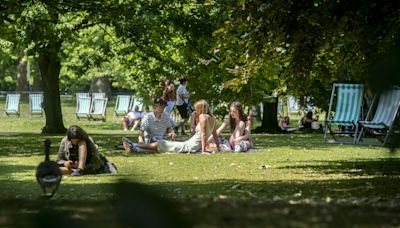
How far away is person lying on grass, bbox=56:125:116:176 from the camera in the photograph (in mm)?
13719

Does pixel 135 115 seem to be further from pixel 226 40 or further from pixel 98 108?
pixel 226 40

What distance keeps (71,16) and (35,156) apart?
936 cm

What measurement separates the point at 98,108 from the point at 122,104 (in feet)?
8.58

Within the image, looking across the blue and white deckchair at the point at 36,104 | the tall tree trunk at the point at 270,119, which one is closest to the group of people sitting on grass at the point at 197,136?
the tall tree trunk at the point at 270,119

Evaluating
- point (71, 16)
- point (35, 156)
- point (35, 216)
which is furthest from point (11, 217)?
point (71, 16)

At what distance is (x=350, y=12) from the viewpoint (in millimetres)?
9398

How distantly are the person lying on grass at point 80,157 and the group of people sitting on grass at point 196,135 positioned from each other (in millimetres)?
5301

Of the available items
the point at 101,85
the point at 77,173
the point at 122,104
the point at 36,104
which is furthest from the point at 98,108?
the point at 77,173

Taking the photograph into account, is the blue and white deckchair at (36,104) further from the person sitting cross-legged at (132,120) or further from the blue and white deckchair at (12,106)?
the person sitting cross-legged at (132,120)

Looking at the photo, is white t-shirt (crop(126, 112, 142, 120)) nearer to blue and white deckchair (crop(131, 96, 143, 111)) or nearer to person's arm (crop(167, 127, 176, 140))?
blue and white deckchair (crop(131, 96, 143, 111))

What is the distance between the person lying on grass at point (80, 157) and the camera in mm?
13719

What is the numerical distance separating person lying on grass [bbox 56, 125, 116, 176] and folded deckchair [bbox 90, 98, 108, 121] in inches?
1130

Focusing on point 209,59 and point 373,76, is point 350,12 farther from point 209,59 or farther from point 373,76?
point 209,59

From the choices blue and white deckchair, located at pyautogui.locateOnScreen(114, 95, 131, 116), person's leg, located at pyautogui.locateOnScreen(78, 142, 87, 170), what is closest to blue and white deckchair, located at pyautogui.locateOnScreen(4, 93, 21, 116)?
blue and white deckchair, located at pyautogui.locateOnScreen(114, 95, 131, 116)
